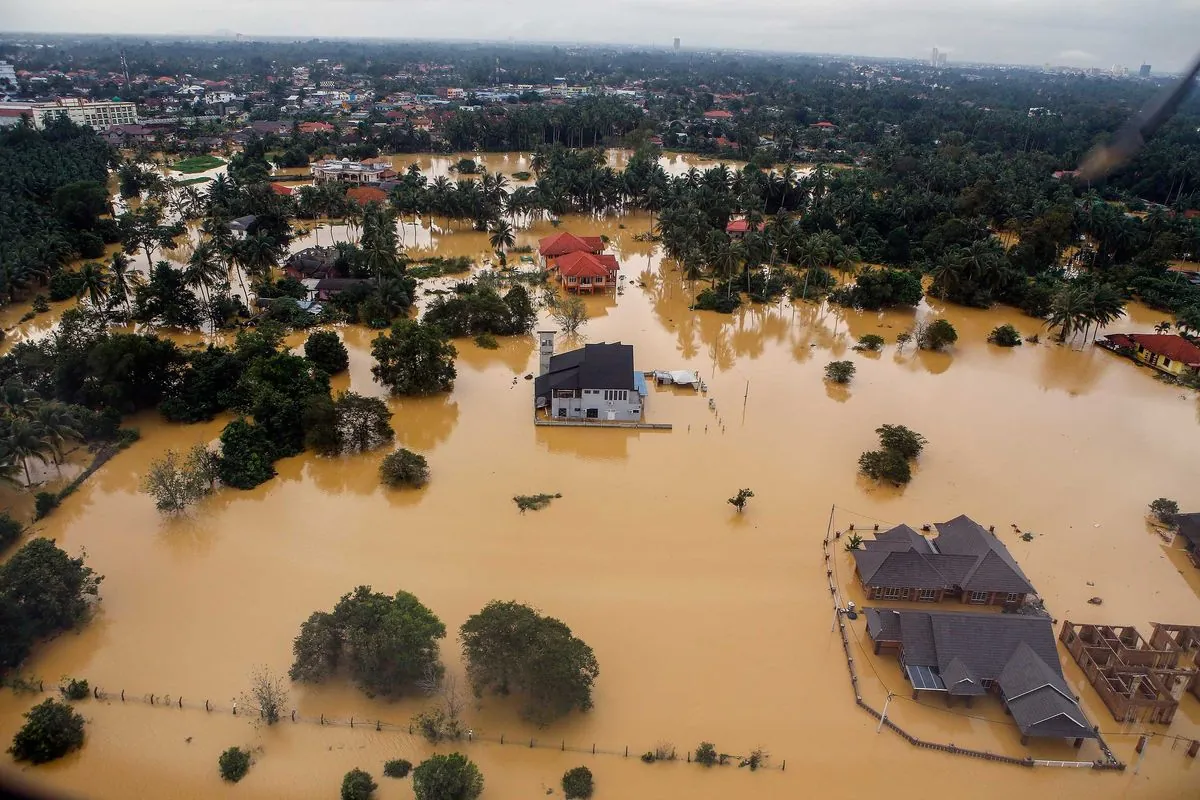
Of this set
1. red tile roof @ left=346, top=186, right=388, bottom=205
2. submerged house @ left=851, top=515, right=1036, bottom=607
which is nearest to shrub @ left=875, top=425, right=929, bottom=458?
submerged house @ left=851, top=515, right=1036, bottom=607

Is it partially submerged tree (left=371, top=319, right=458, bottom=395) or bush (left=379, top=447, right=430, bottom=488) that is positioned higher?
partially submerged tree (left=371, top=319, right=458, bottom=395)

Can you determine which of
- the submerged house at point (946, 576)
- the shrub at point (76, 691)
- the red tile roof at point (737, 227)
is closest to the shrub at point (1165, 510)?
the submerged house at point (946, 576)

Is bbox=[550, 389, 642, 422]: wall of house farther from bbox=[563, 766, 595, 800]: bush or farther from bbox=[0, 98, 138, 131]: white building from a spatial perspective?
bbox=[0, 98, 138, 131]: white building

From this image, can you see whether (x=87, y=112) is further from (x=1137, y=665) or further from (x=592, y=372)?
(x=1137, y=665)

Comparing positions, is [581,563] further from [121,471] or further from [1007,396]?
[1007,396]

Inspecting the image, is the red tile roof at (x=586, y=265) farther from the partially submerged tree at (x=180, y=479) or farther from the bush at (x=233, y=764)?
the bush at (x=233, y=764)

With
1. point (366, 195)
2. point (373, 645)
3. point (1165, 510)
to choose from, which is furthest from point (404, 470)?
point (366, 195)

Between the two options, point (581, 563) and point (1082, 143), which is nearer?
point (581, 563)

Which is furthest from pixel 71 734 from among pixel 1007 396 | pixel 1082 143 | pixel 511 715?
pixel 1082 143
